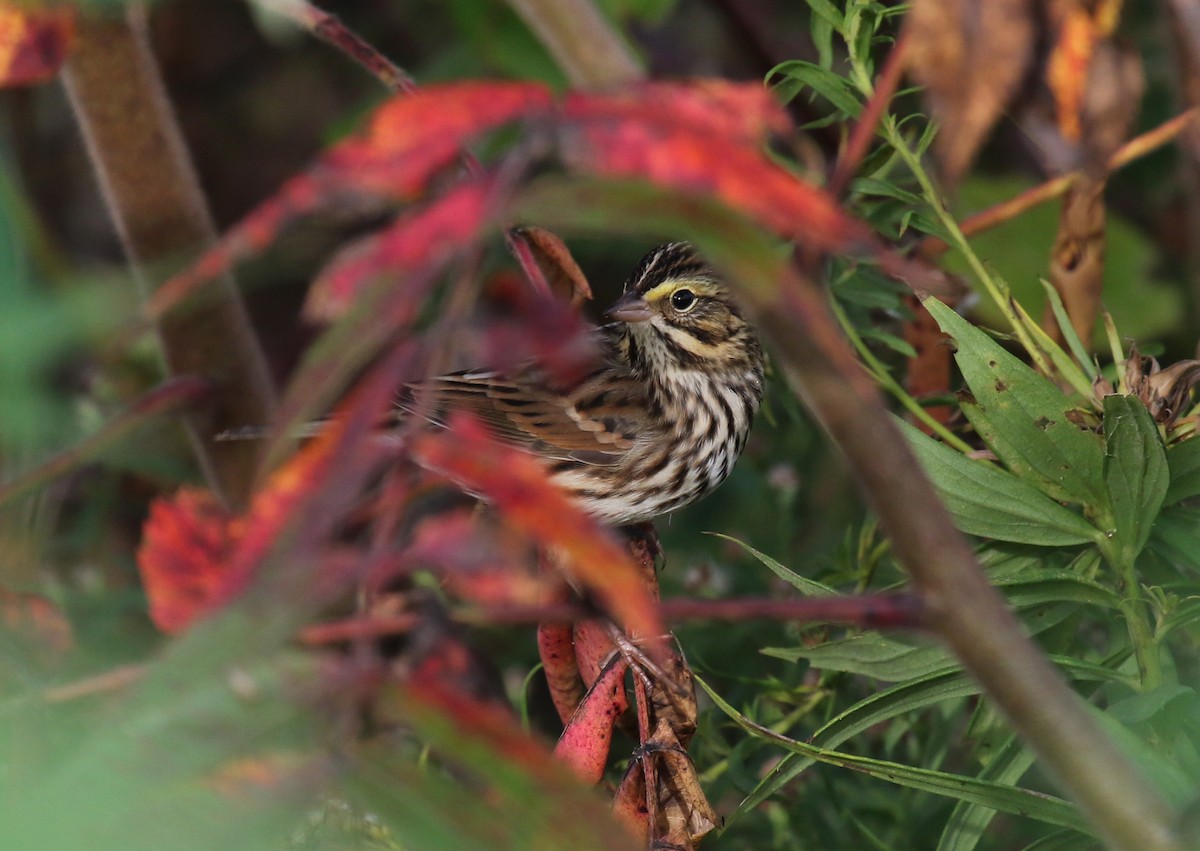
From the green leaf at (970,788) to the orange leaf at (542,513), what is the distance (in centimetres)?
A: 57

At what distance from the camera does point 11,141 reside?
111 inches

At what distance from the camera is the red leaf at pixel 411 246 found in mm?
657

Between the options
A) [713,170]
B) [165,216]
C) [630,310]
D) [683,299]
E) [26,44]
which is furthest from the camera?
[683,299]

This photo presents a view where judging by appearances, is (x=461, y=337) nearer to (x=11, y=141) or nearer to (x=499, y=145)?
(x=499, y=145)

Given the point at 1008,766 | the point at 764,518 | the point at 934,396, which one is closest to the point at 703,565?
the point at 764,518

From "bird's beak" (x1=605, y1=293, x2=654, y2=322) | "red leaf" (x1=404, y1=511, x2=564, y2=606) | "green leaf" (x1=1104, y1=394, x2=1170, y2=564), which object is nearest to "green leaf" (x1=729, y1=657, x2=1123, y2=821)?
"green leaf" (x1=1104, y1=394, x2=1170, y2=564)

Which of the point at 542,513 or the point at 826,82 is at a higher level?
the point at 542,513

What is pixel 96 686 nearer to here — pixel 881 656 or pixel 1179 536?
pixel 881 656

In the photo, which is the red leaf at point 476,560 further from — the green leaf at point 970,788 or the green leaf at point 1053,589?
the green leaf at point 1053,589

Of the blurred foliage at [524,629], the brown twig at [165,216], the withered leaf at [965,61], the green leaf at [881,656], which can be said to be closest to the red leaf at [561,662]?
the blurred foliage at [524,629]

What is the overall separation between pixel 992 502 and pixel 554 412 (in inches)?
47.0

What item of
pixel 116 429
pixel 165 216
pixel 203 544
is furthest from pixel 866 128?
pixel 165 216

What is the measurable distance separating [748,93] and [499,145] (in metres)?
2.08

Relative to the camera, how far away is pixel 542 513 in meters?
0.67
